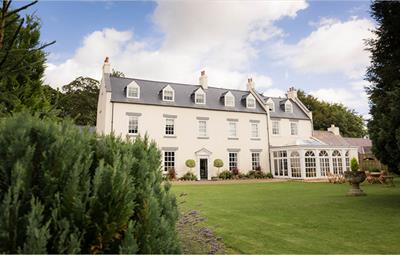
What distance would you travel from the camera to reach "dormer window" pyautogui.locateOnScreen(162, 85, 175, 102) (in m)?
27.2

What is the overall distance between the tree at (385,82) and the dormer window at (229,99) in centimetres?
1830

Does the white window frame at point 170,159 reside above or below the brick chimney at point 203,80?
below

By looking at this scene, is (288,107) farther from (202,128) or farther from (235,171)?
(202,128)

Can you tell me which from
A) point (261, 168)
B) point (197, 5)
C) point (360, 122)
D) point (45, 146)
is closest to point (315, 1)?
point (197, 5)

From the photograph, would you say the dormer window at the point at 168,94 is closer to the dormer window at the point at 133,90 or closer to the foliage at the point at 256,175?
the dormer window at the point at 133,90

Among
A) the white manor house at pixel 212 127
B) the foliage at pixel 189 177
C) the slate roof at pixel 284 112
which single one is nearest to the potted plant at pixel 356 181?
the white manor house at pixel 212 127

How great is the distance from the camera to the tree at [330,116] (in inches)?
1992

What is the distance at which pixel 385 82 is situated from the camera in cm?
1105

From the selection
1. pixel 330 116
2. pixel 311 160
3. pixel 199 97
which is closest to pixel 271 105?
pixel 311 160

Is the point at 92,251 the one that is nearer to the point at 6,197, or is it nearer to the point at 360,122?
the point at 6,197

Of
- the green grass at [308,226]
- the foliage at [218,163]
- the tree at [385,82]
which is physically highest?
the tree at [385,82]

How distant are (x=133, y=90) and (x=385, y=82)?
2038cm

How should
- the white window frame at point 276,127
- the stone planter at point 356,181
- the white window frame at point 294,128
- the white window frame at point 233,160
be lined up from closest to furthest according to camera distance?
the stone planter at point 356,181 < the white window frame at point 233,160 < the white window frame at point 276,127 < the white window frame at point 294,128

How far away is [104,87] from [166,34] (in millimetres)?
17337
